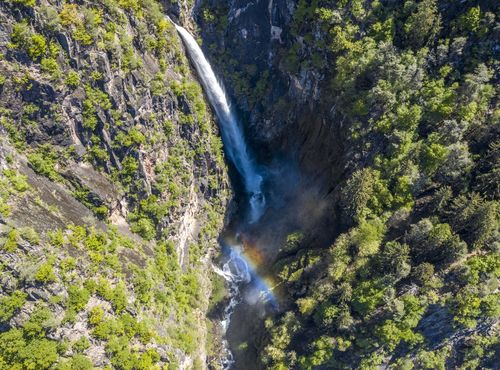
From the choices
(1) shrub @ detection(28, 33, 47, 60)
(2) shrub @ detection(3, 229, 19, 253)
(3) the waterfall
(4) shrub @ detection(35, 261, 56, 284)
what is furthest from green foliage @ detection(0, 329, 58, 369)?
(3) the waterfall

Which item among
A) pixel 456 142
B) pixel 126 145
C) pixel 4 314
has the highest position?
pixel 126 145

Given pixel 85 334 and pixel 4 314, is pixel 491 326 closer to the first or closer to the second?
pixel 85 334

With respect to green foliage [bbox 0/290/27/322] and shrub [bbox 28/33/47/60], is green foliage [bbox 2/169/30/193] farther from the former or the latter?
shrub [bbox 28/33/47/60]

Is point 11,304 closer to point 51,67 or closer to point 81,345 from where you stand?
point 81,345

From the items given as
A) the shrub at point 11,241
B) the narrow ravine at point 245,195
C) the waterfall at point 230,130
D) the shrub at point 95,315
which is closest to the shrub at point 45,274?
the shrub at point 11,241

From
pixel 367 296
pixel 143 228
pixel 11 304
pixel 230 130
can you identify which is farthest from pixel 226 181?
pixel 11 304

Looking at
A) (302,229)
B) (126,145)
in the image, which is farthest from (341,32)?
(126,145)
